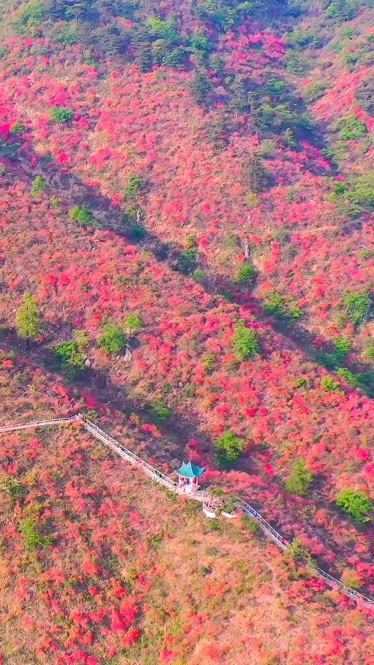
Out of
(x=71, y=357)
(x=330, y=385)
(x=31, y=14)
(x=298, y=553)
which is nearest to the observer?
(x=298, y=553)

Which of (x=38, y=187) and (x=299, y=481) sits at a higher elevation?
(x=38, y=187)

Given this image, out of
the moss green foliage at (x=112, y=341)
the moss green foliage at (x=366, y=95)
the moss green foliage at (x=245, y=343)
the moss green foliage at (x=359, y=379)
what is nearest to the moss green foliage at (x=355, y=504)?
the moss green foliage at (x=359, y=379)

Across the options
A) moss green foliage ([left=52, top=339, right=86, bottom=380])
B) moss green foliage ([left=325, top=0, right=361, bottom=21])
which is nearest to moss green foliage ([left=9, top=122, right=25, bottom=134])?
moss green foliage ([left=52, top=339, right=86, bottom=380])

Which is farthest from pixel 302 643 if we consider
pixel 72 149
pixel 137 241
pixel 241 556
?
pixel 72 149

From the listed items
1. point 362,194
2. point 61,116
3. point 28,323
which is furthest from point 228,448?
point 61,116

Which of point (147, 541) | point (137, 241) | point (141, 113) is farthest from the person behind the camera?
point (141, 113)

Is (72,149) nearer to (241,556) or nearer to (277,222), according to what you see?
(277,222)

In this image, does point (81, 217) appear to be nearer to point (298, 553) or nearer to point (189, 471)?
point (189, 471)
